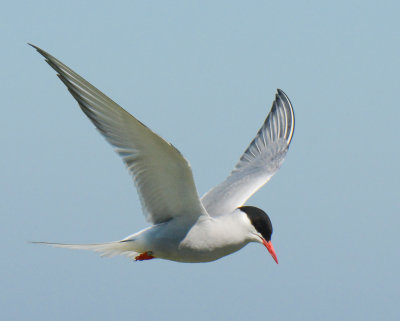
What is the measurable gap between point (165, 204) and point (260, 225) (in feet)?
2.96

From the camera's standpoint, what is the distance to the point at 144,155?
565cm

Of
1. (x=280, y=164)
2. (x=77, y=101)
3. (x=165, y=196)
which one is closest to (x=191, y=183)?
(x=165, y=196)

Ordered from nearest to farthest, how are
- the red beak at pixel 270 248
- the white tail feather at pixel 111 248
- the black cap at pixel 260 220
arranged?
the white tail feather at pixel 111 248
the black cap at pixel 260 220
the red beak at pixel 270 248

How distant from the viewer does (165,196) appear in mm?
6035

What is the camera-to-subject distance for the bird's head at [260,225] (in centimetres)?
633

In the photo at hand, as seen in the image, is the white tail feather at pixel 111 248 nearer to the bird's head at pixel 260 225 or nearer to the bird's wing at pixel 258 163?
the bird's wing at pixel 258 163

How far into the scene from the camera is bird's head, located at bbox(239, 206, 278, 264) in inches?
249

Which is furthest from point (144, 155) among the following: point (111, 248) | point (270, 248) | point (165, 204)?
point (270, 248)

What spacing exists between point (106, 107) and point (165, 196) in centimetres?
118

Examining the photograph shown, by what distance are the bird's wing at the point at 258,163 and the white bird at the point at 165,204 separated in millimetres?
23

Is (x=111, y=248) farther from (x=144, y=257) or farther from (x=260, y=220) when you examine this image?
(x=260, y=220)

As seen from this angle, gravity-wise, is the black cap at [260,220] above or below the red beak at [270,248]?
above

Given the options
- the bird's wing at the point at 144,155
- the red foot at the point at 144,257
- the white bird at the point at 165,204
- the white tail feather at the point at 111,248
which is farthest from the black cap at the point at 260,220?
the white tail feather at the point at 111,248

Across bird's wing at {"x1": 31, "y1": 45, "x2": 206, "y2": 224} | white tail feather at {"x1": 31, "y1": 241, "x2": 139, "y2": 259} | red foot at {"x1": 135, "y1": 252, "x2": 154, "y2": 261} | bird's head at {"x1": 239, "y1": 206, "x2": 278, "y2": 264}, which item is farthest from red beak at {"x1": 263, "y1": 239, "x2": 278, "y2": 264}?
white tail feather at {"x1": 31, "y1": 241, "x2": 139, "y2": 259}
